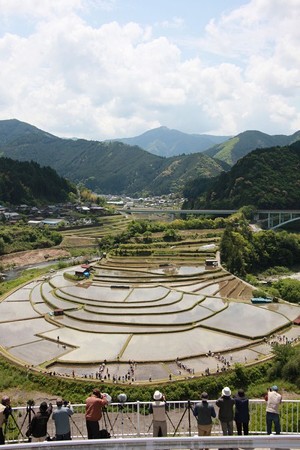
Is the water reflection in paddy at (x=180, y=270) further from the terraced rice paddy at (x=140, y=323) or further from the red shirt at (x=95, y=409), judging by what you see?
the red shirt at (x=95, y=409)

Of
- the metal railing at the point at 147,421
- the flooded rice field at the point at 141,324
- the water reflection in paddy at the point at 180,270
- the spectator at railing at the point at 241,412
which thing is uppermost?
the spectator at railing at the point at 241,412

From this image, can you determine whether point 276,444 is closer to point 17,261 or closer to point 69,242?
point 17,261

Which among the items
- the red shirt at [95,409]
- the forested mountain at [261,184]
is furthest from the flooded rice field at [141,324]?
the forested mountain at [261,184]

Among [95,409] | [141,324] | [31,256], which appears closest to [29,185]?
[31,256]

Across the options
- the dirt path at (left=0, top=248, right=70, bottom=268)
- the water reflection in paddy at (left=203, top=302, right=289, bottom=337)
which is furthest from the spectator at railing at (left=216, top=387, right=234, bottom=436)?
the dirt path at (left=0, top=248, right=70, bottom=268)

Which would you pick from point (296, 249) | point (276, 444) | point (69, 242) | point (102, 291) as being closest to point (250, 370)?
point (276, 444)

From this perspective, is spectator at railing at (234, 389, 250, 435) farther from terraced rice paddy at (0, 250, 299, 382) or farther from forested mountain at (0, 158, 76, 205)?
forested mountain at (0, 158, 76, 205)
